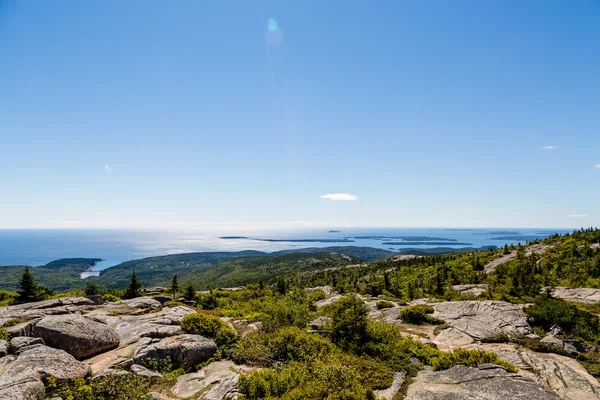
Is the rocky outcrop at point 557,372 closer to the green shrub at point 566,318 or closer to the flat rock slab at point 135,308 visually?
the green shrub at point 566,318

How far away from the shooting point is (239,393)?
9.27 meters

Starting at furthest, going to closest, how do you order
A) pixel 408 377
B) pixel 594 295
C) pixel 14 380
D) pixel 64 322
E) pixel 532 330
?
pixel 594 295 < pixel 532 330 < pixel 64 322 < pixel 408 377 < pixel 14 380

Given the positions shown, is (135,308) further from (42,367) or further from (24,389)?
(24,389)

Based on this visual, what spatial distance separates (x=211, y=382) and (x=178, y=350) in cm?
267

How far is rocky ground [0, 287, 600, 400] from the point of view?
902 cm

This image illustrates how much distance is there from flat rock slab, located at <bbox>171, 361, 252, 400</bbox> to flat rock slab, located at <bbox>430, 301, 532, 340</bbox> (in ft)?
48.9

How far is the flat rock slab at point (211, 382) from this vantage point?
9.52 m

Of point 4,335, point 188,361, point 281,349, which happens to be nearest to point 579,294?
point 281,349

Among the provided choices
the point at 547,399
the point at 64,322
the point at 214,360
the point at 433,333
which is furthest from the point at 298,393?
the point at 433,333

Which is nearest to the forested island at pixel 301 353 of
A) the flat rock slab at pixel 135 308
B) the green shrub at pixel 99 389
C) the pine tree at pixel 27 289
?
the green shrub at pixel 99 389

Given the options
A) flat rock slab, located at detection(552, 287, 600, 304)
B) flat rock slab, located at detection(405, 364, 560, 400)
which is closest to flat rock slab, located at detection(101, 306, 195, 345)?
flat rock slab, located at detection(405, 364, 560, 400)

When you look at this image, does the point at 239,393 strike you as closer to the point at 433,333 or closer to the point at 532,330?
the point at 433,333

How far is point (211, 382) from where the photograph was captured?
1053 centimetres

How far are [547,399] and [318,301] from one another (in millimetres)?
30651
